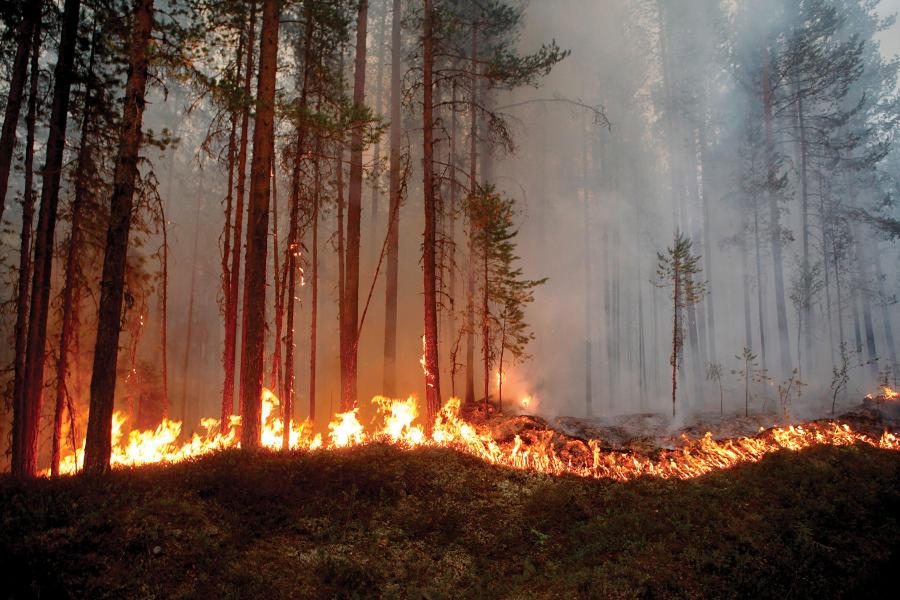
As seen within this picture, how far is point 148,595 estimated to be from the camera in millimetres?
4770

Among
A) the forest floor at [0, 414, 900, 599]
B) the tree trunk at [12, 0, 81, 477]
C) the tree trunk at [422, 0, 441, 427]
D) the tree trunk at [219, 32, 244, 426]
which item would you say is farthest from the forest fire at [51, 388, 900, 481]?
the tree trunk at [12, 0, 81, 477]

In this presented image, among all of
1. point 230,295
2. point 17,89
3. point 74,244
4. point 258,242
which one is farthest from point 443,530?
point 17,89

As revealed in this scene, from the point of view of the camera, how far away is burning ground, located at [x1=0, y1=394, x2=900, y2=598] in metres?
5.09

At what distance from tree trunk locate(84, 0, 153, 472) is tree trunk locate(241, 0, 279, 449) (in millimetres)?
2144

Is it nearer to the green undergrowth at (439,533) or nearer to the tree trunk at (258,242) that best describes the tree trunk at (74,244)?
the tree trunk at (258,242)

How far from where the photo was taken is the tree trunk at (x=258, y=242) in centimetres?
997

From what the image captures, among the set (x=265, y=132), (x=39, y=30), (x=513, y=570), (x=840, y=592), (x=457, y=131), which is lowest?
(x=513, y=570)

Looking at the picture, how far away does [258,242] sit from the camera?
10227mm

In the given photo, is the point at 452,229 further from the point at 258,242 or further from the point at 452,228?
the point at 258,242

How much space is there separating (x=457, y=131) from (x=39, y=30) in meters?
24.5

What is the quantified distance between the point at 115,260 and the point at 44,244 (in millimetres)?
3381

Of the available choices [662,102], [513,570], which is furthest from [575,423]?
[662,102]

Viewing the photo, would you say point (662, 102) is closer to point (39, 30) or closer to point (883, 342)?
point (883, 342)

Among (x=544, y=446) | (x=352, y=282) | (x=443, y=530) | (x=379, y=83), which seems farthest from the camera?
(x=379, y=83)
